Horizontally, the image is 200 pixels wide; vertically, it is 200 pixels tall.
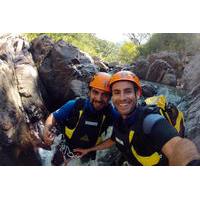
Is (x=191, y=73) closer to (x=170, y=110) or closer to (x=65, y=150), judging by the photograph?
(x=170, y=110)

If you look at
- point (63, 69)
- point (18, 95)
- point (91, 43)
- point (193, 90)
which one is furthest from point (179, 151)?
→ point (18, 95)

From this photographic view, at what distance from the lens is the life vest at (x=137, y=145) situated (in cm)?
287

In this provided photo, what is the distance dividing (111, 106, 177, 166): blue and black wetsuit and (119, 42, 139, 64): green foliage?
609 millimetres

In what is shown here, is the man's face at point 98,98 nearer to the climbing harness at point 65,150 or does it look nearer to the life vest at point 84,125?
the life vest at point 84,125

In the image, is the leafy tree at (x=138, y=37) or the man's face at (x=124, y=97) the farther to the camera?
the leafy tree at (x=138, y=37)

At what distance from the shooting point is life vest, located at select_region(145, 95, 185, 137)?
3.21m

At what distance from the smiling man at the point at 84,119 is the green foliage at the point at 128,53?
269 millimetres

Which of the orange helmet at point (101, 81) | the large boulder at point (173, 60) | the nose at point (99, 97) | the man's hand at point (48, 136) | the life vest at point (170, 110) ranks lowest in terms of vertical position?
the man's hand at point (48, 136)

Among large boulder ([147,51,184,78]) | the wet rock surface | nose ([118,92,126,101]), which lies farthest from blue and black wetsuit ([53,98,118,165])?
large boulder ([147,51,184,78])

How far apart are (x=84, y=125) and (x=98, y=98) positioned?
0.82 ft

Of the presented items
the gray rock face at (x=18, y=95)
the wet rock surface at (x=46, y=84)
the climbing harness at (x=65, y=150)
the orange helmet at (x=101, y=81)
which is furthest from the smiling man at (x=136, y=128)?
the gray rock face at (x=18, y=95)
